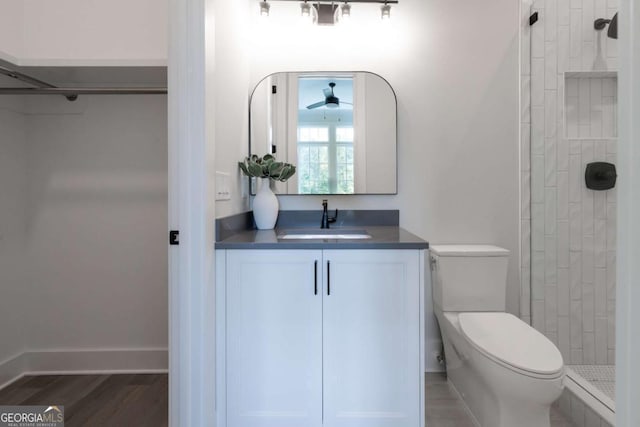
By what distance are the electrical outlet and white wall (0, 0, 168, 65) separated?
914 millimetres

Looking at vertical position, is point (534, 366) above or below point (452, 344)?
above

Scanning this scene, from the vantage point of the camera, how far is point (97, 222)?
7.09 feet

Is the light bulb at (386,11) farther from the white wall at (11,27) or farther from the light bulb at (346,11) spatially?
the white wall at (11,27)

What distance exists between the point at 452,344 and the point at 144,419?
1591mm

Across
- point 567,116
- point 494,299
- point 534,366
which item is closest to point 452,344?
point 494,299


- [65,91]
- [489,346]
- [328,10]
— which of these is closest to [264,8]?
[328,10]

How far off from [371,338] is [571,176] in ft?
5.12

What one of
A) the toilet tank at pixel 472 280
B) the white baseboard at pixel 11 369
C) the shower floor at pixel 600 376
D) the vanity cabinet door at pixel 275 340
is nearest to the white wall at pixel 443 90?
the toilet tank at pixel 472 280

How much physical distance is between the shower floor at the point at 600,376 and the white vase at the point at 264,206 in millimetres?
1852

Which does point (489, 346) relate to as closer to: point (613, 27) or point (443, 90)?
point (443, 90)

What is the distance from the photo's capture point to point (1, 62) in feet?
5.18

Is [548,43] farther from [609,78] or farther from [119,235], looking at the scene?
[119,235]

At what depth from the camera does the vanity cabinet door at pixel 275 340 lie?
1.43 m

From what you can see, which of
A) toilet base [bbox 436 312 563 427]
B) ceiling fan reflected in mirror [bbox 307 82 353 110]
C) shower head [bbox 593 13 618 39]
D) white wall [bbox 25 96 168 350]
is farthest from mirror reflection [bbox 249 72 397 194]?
shower head [bbox 593 13 618 39]
